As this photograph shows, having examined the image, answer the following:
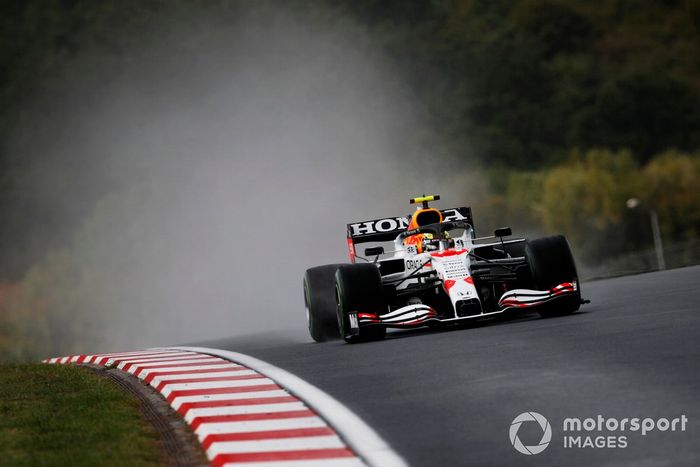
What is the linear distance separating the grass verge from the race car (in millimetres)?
3016

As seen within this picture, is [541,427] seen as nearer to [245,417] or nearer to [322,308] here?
[245,417]

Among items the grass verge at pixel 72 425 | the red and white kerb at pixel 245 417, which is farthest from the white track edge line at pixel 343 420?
the grass verge at pixel 72 425

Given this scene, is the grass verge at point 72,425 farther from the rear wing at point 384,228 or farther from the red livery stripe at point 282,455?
the rear wing at point 384,228

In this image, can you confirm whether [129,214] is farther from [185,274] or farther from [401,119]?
[401,119]

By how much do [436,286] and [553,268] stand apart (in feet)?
4.46

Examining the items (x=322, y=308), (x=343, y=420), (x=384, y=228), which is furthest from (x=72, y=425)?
(x=384, y=228)

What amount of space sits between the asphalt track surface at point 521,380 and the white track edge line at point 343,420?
9cm

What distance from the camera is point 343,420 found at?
8.29 meters

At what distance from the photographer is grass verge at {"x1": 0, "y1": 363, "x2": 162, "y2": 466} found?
25.3 feet

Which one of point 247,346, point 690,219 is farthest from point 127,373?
point 690,219

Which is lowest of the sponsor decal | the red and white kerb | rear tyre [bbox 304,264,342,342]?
the sponsor decal

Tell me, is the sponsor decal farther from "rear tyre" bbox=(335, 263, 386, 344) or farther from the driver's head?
the driver's head

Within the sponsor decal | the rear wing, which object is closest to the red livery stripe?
the sponsor decal

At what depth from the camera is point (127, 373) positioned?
1354cm
